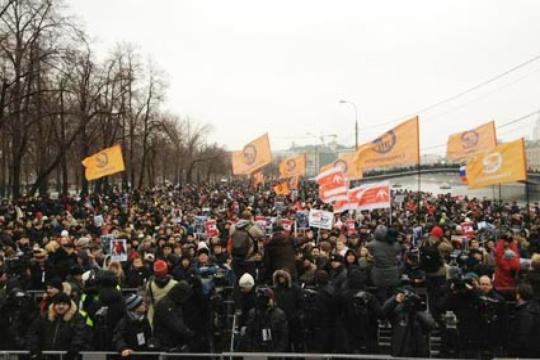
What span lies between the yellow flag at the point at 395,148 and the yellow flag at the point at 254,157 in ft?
21.3

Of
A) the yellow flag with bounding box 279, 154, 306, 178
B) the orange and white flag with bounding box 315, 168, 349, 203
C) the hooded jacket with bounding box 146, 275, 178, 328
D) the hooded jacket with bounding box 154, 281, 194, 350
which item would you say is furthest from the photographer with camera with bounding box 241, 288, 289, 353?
the yellow flag with bounding box 279, 154, 306, 178

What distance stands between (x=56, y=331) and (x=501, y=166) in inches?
602

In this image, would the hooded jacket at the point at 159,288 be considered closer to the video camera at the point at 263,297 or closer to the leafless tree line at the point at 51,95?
the video camera at the point at 263,297

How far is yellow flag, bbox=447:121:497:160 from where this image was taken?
2729 centimetres

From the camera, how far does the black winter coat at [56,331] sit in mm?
6629

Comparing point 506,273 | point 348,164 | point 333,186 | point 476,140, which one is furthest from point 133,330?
point 476,140

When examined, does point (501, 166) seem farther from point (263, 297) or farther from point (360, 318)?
point (263, 297)

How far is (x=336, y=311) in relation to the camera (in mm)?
7387

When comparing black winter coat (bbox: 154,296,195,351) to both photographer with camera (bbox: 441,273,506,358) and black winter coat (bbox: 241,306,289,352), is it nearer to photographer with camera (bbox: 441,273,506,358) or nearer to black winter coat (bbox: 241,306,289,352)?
black winter coat (bbox: 241,306,289,352)

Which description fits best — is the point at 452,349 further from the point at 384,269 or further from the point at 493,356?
the point at 384,269

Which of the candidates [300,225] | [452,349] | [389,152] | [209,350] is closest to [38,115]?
[300,225]

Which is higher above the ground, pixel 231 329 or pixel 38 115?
pixel 38 115

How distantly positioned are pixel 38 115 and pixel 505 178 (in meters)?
21.6

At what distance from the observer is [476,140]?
28.6 metres
